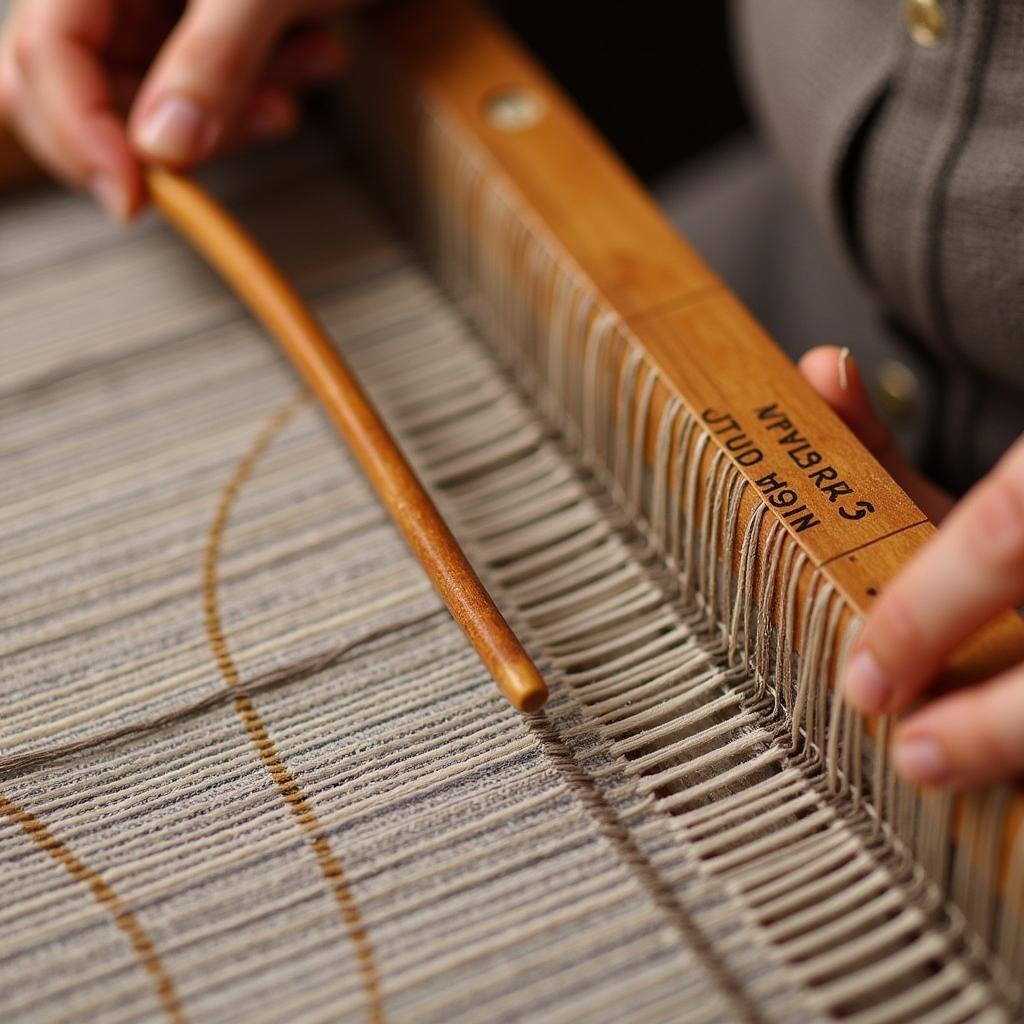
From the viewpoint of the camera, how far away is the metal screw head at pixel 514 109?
686 millimetres

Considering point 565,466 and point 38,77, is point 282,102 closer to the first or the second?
point 38,77

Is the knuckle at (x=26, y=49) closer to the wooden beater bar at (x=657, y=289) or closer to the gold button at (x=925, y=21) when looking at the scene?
the wooden beater bar at (x=657, y=289)

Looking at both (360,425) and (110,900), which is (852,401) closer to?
(360,425)

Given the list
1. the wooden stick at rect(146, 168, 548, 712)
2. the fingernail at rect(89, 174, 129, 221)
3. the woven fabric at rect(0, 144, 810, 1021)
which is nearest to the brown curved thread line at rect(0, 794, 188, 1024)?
the woven fabric at rect(0, 144, 810, 1021)

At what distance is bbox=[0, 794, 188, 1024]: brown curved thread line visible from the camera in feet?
1.33

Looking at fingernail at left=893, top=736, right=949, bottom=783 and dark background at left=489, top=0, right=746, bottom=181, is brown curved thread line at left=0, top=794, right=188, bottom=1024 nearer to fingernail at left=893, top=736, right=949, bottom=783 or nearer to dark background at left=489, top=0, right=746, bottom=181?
fingernail at left=893, top=736, right=949, bottom=783

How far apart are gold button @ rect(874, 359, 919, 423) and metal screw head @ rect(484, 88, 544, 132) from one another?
28 cm

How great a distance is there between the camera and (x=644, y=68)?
1146 millimetres

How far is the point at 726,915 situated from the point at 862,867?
0.05m

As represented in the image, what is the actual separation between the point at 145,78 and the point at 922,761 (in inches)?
27.6

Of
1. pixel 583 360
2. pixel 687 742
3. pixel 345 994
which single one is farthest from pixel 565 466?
pixel 345 994

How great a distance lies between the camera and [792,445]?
480 millimetres

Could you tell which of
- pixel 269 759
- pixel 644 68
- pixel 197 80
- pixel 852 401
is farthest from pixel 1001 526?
pixel 644 68

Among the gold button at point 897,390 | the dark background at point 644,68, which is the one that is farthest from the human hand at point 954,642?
the dark background at point 644,68
